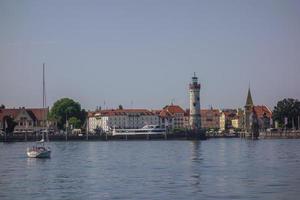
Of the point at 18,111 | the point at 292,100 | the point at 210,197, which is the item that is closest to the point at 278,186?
the point at 210,197

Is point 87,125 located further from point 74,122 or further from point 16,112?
point 16,112

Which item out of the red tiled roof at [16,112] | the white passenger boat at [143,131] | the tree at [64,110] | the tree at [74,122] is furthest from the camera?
the red tiled roof at [16,112]

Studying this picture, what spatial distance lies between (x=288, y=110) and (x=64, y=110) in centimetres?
5516

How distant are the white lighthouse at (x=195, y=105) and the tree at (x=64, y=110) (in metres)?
29.8

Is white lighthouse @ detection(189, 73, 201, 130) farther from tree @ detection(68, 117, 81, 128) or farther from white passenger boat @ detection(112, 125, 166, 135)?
tree @ detection(68, 117, 81, 128)

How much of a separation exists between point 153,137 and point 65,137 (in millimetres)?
21870

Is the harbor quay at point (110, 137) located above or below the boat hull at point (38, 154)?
above

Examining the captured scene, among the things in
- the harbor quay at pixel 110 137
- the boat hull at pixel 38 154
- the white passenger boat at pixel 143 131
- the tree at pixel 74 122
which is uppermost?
the tree at pixel 74 122

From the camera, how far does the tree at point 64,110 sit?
172 metres

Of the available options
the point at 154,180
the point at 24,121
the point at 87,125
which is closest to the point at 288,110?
the point at 87,125

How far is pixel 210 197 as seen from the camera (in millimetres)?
35938

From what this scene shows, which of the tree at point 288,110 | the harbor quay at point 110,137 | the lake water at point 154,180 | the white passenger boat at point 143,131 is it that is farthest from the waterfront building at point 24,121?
the lake water at point 154,180

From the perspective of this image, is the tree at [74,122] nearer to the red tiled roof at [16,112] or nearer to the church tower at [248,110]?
the red tiled roof at [16,112]

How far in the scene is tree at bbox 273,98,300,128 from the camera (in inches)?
6412
